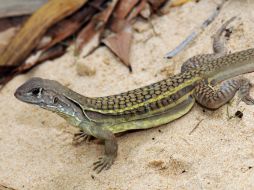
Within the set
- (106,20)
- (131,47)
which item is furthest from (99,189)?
(106,20)

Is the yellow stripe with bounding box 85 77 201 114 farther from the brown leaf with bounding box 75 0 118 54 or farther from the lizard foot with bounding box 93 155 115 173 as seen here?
the brown leaf with bounding box 75 0 118 54

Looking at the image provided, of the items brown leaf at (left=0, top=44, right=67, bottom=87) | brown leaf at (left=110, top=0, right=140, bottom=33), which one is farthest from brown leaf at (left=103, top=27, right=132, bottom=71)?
brown leaf at (left=0, top=44, right=67, bottom=87)

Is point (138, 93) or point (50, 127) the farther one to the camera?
point (50, 127)

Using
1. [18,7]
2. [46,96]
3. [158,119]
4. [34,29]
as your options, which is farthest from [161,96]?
[18,7]

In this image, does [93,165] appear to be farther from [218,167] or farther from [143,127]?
[218,167]

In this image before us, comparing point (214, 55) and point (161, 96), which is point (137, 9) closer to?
point (214, 55)

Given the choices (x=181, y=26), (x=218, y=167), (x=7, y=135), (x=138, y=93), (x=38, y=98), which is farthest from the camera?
(x=181, y=26)
